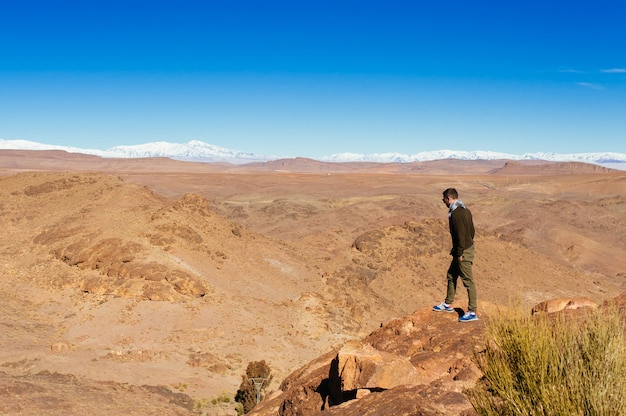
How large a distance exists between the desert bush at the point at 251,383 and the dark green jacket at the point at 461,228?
28.8ft

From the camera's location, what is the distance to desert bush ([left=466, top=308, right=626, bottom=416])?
11.2 feet

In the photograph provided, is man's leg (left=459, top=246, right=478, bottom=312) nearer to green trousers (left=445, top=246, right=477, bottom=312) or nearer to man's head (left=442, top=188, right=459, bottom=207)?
green trousers (left=445, top=246, right=477, bottom=312)

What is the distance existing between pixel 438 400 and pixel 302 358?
13453mm

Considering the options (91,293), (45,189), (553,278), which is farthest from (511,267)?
(45,189)

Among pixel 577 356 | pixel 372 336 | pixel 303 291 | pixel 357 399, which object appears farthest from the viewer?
pixel 303 291

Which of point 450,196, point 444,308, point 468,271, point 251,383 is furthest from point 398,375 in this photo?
point 251,383

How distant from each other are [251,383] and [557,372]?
1243 cm

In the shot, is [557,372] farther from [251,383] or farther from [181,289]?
[181,289]

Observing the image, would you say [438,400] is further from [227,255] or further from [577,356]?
[227,255]

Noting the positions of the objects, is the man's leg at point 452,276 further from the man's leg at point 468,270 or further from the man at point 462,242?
the man's leg at point 468,270

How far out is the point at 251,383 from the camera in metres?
14.8

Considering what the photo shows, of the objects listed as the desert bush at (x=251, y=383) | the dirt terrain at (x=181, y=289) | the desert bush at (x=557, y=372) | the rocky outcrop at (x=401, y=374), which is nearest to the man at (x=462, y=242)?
the rocky outcrop at (x=401, y=374)

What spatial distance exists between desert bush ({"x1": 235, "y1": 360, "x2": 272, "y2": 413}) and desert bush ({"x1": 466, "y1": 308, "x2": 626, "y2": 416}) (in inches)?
429

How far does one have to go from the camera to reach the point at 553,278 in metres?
31.3
